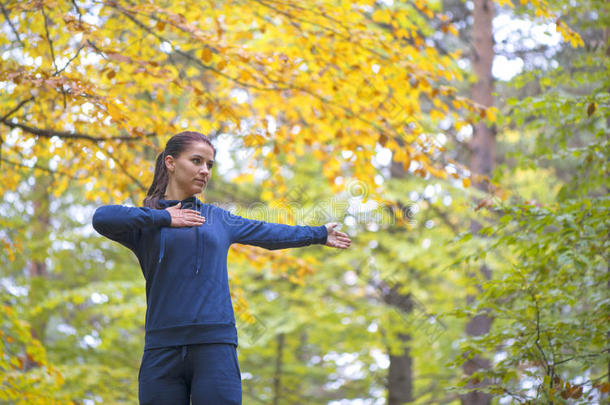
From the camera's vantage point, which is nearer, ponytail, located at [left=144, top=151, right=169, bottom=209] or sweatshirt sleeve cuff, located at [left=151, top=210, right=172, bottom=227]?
sweatshirt sleeve cuff, located at [left=151, top=210, right=172, bottom=227]

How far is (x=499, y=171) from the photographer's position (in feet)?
17.9

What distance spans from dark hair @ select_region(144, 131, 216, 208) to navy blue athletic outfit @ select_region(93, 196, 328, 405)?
0.24 metres

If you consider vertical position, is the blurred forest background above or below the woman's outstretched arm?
above

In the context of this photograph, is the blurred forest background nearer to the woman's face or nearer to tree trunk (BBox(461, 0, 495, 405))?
tree trunk (BBox(461, 0, 495, 405))

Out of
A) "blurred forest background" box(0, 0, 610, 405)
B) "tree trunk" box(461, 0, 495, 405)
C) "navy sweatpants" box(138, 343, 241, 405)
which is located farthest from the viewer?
"tree trunk" box(461, 0, 495, 405)

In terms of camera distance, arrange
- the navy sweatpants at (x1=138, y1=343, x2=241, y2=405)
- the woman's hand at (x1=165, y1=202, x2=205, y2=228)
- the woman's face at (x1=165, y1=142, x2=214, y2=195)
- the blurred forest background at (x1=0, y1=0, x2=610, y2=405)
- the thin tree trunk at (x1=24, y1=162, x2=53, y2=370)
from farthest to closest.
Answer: the thin tree trunk at (x1=24, y1=162, x2=53, y2=370) < the blurred forest background at (x1=0, y1=0, x2=610, y2=405) < the woman's face at (x1=165, y1=142, x2=214, y2=195) < the woman's hand at (x1=165, y1=202, x2=205, y2=228) < the navy sweatpants at (x1=138, y1=343, x2=241, y2=405)

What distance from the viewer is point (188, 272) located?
2.57 metres

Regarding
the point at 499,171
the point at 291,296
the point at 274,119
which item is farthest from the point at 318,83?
the point at 291,296

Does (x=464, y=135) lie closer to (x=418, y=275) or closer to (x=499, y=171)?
(x=418, y=275)

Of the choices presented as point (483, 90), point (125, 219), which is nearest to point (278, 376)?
point (483, 90)

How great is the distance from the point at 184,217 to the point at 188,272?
239mm

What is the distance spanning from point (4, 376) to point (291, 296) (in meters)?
4.27

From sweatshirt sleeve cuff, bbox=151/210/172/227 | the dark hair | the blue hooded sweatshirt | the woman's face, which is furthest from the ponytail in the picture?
sweatshirt sleeve cuff, bbox=151/210/172/227

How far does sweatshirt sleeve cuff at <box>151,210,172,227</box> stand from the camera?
8.32 feet
